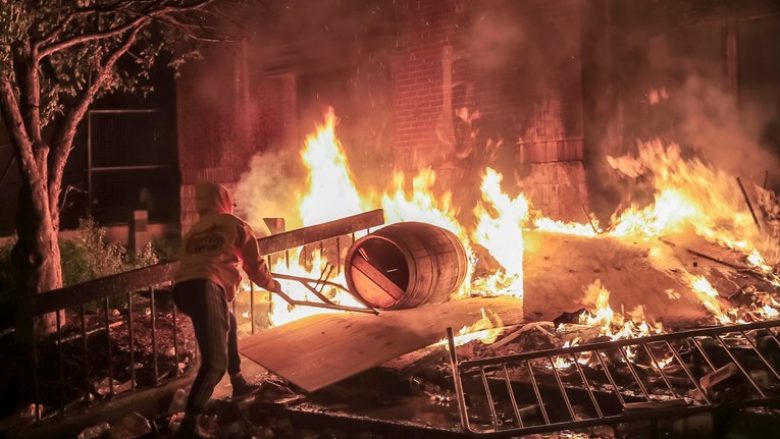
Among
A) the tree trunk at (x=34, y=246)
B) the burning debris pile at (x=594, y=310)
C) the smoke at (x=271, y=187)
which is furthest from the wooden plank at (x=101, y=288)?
the smoke at (x=271, y=187)

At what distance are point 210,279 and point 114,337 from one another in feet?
8.78

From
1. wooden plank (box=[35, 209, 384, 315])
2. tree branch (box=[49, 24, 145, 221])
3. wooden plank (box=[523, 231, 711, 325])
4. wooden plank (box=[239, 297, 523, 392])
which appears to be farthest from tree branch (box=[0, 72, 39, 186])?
wooden plank (box=[523, 231, 711, 325])

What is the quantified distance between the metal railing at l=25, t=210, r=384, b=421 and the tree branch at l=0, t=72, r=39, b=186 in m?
1.49

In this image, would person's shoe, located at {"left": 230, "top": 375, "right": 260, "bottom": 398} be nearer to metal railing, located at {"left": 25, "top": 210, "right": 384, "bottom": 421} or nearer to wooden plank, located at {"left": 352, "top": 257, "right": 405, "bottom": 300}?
metal railing, located at {"left": 25, "top": 210, "right": 384, "bottom": 421}

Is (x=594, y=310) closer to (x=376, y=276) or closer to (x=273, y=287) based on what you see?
(x=376, y=276)

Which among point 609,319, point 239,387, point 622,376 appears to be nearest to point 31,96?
point 239,387

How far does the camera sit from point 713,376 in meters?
4.91

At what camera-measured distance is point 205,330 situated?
5289 millimetres

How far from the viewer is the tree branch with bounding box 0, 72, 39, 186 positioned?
6.95 m

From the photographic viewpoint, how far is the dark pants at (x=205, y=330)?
5.24 m

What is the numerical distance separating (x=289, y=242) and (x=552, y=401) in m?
2.97

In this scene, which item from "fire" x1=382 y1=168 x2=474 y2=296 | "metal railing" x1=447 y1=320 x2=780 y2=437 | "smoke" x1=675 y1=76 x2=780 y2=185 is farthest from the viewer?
"fire" x1=382 y1=168 x2=474 y2=296

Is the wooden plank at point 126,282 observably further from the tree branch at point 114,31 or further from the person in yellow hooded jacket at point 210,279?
the tree branch at point 114,31

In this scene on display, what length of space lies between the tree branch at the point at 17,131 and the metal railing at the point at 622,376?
15.6 feet
